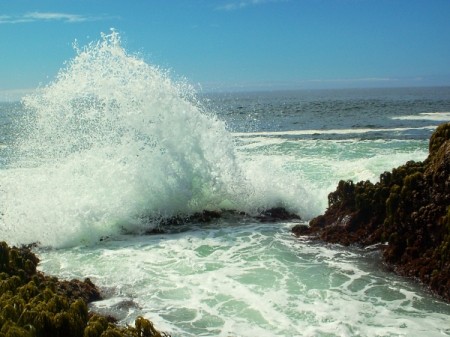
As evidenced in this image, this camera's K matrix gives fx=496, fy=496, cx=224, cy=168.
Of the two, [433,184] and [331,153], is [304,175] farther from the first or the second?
[433,184]

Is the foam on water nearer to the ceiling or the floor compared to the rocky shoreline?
nearer to the floor

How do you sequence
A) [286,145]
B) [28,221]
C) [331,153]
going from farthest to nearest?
1. [286,145]
2. [331,153]
3. [28,221]

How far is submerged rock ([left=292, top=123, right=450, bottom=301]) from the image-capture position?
888cm

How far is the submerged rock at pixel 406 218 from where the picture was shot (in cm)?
888

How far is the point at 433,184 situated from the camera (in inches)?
383

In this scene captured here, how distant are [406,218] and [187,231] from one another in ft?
17.5

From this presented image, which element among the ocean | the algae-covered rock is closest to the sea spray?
the ocean

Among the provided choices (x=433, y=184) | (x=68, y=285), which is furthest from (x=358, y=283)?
(x=68, y=285)

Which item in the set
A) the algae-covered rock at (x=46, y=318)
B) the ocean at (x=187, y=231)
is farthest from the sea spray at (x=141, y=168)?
the algae-covered rock at (x=46, y=318)

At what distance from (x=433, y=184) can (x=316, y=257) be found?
8.94ft

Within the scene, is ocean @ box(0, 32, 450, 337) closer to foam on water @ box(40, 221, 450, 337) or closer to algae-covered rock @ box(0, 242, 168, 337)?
foam on water @ box(40, 221, 450, 337)

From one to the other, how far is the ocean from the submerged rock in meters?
0.35

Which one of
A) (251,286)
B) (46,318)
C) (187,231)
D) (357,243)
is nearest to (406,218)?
(357,243)

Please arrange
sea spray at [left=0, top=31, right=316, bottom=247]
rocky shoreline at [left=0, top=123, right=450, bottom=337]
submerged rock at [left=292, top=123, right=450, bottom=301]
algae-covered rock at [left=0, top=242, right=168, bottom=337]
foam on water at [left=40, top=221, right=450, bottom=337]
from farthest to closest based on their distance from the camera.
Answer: sea spray at [left=0, top=31, right=316, bottom=247] < submerged rock at [left=292, top=123, right=450, bottom=301] < foam on water at [left=40, top=221, right=450, bottom=337] < rocky shoreline at [left=0, top=123, right=450, bottom=337] < algae-covered rock at [left=0, top=242, right=168, bottom=337]
